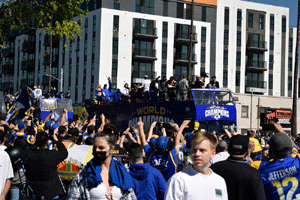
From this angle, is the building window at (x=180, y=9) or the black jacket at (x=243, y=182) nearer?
the black jacket at (x=243, y=182)

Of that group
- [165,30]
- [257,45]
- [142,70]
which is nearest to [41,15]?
[142,70]

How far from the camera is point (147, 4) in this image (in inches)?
2219

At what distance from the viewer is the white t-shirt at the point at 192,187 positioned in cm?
374

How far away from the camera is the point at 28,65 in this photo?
2751 inches

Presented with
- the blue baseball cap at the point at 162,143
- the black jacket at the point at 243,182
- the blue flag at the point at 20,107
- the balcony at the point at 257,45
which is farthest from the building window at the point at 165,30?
the black jacket at the point at 243,182

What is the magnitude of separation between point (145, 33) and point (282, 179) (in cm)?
5083

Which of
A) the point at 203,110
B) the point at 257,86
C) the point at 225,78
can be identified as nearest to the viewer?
the point at 203,110

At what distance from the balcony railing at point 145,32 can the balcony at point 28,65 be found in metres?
22.1

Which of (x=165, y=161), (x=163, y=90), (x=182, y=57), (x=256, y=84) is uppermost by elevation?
(x=182, y=57)

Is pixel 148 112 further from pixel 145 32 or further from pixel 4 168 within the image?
pixel 145 32

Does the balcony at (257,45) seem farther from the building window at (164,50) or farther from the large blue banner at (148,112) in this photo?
the large blue banner at (148,112)

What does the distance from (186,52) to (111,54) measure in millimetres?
10081

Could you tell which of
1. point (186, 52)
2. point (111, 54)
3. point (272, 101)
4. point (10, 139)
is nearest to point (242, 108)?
point (272, 101)

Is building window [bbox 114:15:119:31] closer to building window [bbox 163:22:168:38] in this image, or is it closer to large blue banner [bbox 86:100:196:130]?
building window [bbox 163:22:168:38]
